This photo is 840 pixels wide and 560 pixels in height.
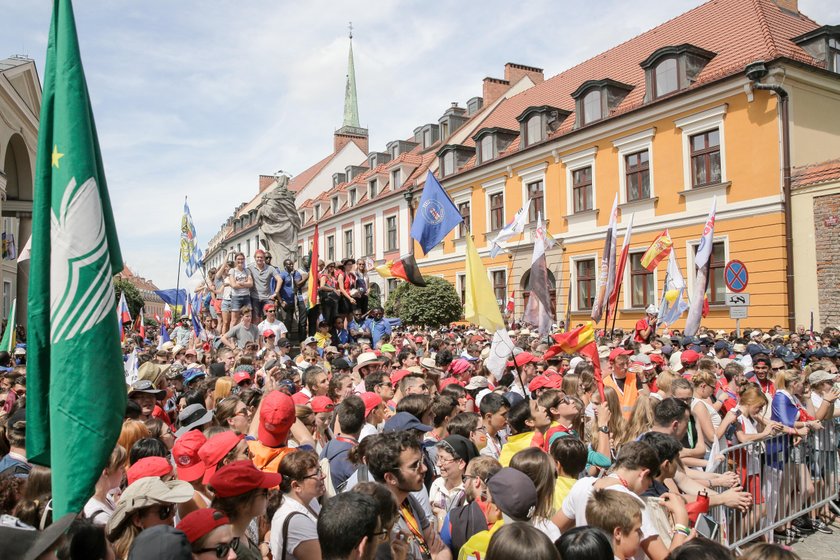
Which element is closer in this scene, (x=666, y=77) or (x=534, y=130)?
(x=666, y=77)

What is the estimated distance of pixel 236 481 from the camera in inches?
116

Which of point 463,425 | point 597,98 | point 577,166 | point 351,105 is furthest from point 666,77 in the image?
point 351,105

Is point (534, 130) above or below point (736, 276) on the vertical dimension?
above

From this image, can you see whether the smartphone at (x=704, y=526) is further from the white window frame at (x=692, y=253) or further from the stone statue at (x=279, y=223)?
the white window frame at (x=692, y=253)

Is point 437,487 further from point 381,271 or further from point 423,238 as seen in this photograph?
point 381,271

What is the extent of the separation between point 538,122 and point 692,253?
10.1 m

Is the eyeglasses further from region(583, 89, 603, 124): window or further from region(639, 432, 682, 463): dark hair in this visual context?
region(583, 89, 603, 124): window

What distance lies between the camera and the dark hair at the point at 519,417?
4.93m

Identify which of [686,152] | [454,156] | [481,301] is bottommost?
[481,301]

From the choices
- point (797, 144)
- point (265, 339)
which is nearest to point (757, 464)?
point (265, 339)

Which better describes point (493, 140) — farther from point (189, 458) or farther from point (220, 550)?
point (220, 550)

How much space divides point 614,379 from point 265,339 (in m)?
5.83

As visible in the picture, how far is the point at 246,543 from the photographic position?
2.97m

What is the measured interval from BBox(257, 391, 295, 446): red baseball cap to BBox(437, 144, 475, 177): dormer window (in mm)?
31772
